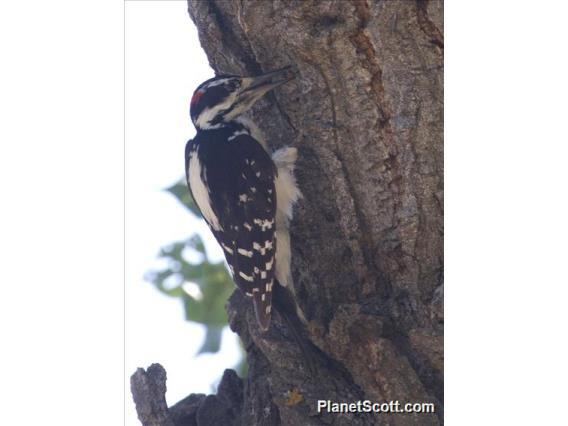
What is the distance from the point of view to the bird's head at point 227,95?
3.04 m

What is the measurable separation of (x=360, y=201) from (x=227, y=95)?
2.73 ft

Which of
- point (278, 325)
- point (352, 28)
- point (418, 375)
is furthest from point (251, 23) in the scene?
point (418, 375)

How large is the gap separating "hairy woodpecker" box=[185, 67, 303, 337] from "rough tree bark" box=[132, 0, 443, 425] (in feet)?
0.27

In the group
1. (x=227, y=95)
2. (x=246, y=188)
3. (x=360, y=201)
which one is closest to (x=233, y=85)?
(x=227, y=95)

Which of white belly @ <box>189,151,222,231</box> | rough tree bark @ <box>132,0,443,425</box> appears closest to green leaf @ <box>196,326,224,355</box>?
rough tree bark @ <box>132,0,443,425</box>

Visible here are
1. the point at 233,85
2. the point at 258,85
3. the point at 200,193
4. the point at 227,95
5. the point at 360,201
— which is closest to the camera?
the point at 360,201

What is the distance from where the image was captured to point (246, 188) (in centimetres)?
334

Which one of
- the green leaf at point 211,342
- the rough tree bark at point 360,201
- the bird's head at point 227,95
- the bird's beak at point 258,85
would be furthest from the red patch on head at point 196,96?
the green leaf at point 211,342

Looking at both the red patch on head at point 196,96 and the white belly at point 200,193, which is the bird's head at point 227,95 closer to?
the red patch on head at point 196,96

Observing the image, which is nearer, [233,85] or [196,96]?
[233,85]

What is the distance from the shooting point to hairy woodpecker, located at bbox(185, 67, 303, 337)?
311 centimetres

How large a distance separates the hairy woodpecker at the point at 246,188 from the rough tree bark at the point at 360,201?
0.08 m

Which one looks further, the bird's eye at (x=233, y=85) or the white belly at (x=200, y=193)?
the white belly at (x=200, y=193)

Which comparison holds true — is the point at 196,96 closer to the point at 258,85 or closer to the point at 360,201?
the point at 258,85
